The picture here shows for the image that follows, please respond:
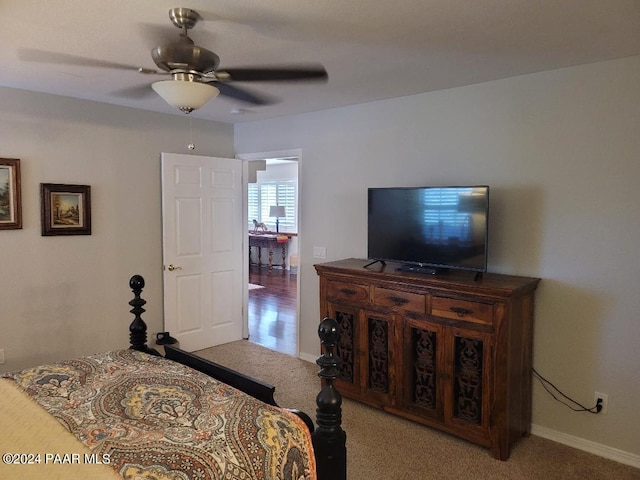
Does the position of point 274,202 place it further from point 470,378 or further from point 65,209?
point 470,378

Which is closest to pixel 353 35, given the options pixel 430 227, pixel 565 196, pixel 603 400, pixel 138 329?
pixel 430 227

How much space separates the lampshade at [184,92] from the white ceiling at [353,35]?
37cm

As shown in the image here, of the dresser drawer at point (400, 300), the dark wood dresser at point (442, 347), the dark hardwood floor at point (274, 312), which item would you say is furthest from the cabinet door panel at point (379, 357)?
the dark hardwood floor at point (274, 312)

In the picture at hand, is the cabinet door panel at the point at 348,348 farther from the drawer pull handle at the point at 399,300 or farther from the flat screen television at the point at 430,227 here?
the flat screen television at the point at 430,227

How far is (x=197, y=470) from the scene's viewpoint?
1402mm

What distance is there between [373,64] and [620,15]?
1284mm

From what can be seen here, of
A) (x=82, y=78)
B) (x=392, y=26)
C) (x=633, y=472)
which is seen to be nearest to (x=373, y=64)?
(x=392, y=26)

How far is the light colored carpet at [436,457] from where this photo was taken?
101 inches

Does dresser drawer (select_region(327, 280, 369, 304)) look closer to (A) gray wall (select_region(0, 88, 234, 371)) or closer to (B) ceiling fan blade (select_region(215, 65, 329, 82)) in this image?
(B) ceiling fan blade (select_region(215, 65, 329, 82))

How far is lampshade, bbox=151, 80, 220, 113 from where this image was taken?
73.6 inches

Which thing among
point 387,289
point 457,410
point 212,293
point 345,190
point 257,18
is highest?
point 257,18

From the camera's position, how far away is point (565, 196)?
2855mm

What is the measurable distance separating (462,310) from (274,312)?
12.6ft

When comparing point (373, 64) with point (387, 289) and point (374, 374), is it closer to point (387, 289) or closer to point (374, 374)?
point (387, 289)
